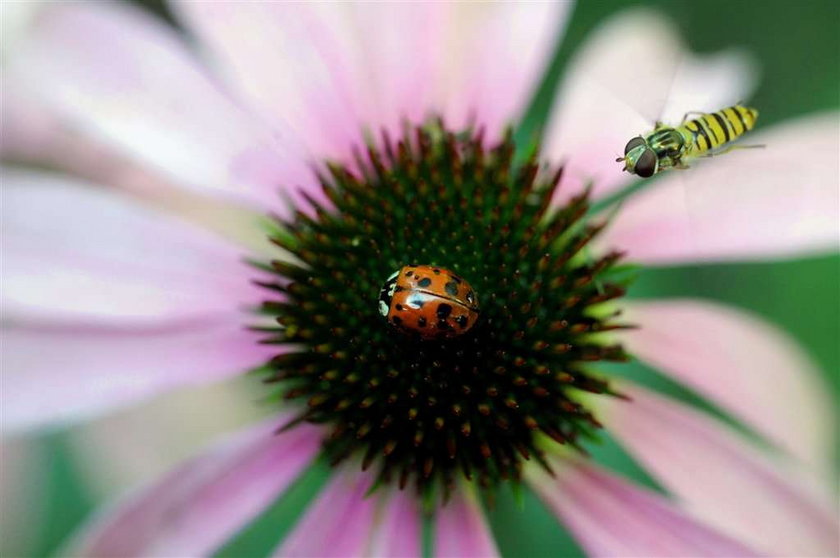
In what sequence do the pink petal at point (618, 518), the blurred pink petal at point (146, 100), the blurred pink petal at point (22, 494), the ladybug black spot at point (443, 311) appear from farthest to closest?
the blurred pink petal at point (22, 494), the blurred pink petal at point (146, 100), the pink petal at point (618, 518), the ladybug black spot at point (443, 311)

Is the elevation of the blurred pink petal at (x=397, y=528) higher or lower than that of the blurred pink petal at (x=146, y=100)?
lower

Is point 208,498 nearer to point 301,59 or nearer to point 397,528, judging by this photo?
point 397,528

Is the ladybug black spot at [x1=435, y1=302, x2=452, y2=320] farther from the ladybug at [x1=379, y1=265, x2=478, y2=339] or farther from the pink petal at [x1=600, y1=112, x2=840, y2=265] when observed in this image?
the pink petal at [x1=600, y1=112, x2=840, y2=265]

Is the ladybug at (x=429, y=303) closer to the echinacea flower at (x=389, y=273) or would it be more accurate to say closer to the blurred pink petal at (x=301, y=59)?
the echinacea flower at (x=389, y=273)

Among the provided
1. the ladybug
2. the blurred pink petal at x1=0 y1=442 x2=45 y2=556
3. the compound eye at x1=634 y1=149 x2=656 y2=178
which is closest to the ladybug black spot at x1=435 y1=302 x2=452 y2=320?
the ladybug

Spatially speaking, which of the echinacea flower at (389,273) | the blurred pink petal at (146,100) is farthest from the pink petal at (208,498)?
the blurred pink petal at (146,100)
